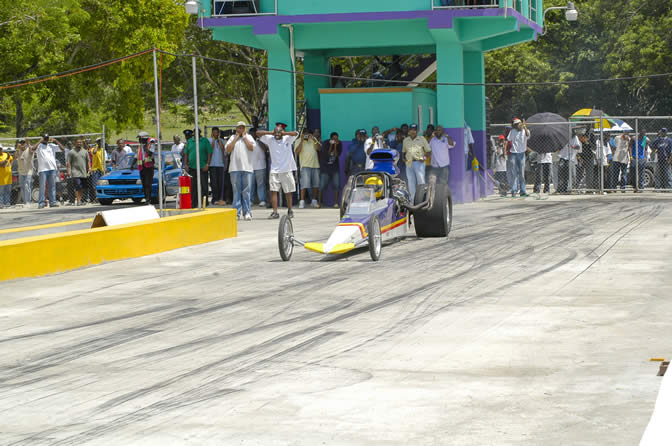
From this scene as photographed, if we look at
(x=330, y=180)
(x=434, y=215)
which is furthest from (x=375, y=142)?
(x=434, y=215)

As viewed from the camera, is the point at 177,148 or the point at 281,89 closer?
the point at 281,89

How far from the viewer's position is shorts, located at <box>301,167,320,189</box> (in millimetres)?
25344

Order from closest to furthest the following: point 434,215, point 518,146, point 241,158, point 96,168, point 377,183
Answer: point 377,183 < point 434,215 < point 241,158 < point 518,146 < point 96,168

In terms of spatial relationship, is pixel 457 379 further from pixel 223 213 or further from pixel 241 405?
pixel 223 213

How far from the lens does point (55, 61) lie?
3906 cm

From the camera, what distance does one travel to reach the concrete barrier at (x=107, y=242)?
12820 mm

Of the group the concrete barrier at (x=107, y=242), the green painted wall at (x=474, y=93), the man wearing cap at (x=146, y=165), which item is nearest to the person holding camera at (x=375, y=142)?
the green painted wall at (x=474, y=93)

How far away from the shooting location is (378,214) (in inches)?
574

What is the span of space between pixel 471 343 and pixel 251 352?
5.53 feet

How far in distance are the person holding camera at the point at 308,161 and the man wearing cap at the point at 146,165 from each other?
4.34 meters

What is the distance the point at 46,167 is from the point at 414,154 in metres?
10.4

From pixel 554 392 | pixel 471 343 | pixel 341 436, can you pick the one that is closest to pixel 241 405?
pixel 341 436

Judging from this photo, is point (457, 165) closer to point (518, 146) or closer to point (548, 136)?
point (518, 146)

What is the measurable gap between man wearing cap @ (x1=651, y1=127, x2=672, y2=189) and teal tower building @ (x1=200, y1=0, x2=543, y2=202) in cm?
510
